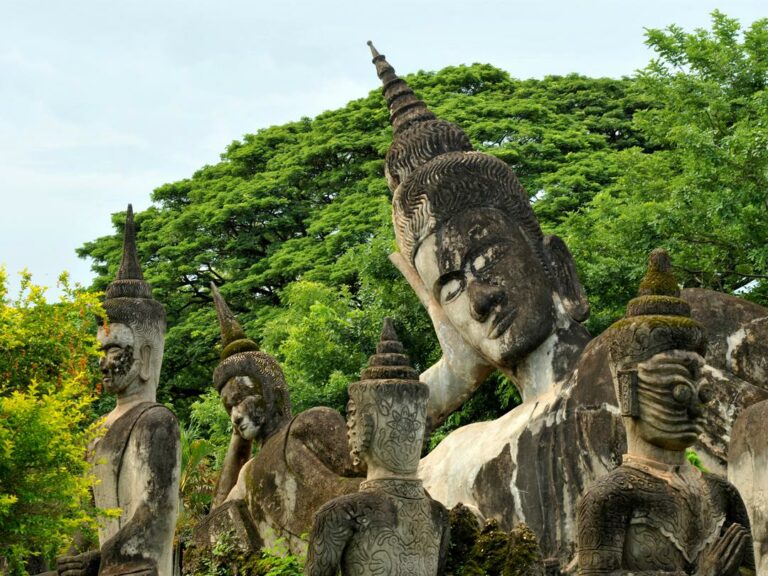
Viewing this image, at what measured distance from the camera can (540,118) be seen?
34812 mm

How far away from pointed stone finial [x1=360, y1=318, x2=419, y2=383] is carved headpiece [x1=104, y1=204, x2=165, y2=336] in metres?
2.61

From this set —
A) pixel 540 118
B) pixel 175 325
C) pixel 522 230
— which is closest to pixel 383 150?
pixel 540 118

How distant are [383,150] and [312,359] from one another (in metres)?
13.5

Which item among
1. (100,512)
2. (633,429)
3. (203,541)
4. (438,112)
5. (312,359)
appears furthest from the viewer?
(438,112)

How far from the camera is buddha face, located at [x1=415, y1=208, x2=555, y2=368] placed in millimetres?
13031

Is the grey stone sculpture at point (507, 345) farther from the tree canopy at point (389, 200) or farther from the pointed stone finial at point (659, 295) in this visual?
the tree canopy at point (389, 200)

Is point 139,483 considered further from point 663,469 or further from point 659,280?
point 659,280

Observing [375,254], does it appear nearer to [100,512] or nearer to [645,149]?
[100,512]

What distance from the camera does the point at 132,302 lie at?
38.8 feet

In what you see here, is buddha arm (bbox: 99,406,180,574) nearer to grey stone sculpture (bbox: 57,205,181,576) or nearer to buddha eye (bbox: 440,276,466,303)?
grey stone sculpture (bbox: 57,205,181,576)

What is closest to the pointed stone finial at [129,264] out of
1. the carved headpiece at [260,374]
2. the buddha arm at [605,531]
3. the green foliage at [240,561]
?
the carved headpiece at [260,374]

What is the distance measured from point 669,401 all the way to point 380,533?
1.96 metres

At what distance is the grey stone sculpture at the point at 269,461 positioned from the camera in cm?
1195

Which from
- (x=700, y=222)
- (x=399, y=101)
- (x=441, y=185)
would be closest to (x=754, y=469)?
(x=441, y=185)
